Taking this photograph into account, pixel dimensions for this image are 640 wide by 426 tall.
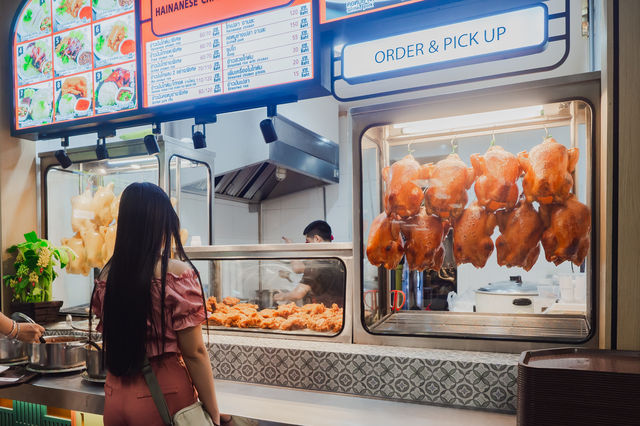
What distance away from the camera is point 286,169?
5184 mm

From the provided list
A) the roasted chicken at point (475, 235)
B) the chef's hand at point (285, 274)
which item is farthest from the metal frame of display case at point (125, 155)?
the roasted chicken at point (475, 235)

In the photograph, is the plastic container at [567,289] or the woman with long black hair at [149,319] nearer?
the woman with long black hair at [149,319]

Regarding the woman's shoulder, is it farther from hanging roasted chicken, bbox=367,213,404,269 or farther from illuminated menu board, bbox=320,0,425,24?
illuminated menu board, bbox=320,0,425,24

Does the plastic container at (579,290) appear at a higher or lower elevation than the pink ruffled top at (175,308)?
lower

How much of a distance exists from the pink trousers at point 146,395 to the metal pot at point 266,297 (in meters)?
0.94

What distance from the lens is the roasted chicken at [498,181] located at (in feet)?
5.93

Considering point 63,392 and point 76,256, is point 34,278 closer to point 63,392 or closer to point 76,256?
point 76,256

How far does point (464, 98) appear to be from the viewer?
187 cm

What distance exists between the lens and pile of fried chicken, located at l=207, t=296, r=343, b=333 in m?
2.23

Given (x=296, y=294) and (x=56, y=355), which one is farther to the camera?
(x=296, y=294)

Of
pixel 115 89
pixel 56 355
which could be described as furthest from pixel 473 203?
pixel 115 89

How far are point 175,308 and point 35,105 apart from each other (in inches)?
87.2

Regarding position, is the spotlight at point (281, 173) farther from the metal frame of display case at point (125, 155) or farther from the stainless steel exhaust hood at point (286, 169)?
the metal frame of display case at point (125, 155)

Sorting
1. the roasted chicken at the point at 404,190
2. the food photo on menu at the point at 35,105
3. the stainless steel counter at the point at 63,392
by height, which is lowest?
the stainless steel counter at the point at 63,392
